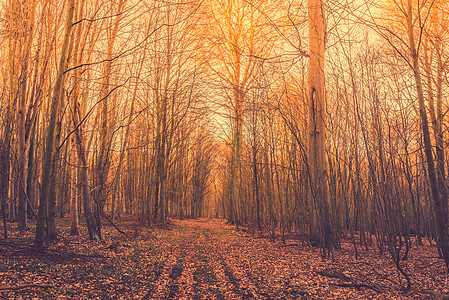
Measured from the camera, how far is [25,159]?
7.18 meters

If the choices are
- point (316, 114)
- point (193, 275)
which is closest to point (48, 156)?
point (193, 275)

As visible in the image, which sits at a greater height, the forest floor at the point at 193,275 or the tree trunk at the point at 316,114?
the tree trunk at the point at 316,114

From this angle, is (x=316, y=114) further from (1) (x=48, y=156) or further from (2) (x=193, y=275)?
(1) (x=48, y=156)

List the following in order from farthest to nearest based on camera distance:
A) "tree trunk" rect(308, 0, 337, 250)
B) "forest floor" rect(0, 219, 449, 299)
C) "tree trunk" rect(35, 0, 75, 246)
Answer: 1. "tree trunk" rect(308, 0, 337, 250)
2. "tree trunk" rect(35, 0, 75, 246)
3. "forest floor" rect(0, 219, 449, 299)

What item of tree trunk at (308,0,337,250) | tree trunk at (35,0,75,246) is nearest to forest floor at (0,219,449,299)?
tree trunk at (35,0,75,246)

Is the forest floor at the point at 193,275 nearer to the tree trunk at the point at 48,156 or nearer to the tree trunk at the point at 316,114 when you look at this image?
the tree trunk at the point at 48,156

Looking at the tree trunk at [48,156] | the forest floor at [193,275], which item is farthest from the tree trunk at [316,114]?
the tree trunk at [48,156]

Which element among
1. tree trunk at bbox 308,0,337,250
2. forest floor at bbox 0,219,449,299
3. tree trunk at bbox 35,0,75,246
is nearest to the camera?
forest floor at bbox 0,219,449,299

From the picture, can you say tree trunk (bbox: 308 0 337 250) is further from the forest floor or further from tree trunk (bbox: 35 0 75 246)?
tree trunk (bbox: 35 0 75 246)

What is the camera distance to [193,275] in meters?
4.43

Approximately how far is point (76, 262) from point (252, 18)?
12.1 meters

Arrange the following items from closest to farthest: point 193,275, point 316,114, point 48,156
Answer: point 193,275
point 48,156
point 316,114

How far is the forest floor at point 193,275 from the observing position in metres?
3.32

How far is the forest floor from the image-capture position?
3.32m
